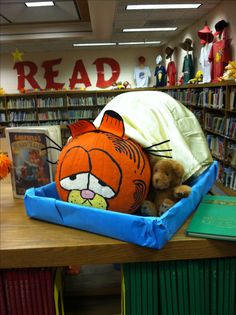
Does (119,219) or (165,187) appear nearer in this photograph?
(119,219)

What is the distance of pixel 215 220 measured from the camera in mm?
766

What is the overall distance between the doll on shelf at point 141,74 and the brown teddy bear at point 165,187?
852 cm

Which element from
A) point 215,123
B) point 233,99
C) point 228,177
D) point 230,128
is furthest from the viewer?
point 215,123

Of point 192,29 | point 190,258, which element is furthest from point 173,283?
point 192,29

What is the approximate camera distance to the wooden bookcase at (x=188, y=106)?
4.14m

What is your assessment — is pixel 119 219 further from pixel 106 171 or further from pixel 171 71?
pixel 171 71

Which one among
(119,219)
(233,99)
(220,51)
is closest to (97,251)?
(119,219)

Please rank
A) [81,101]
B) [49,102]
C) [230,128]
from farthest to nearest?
[81,101] → [49,102] → [230,128]

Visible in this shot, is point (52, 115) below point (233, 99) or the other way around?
below

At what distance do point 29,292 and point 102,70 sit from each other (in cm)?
881

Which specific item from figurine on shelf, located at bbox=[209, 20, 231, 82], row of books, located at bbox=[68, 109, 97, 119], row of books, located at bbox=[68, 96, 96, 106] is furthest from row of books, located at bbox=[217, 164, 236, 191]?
row of books, located at bbox=[68, 96, 96, 106]

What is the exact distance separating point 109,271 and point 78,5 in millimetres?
5210

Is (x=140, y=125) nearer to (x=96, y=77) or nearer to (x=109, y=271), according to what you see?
(x=109, y=271)

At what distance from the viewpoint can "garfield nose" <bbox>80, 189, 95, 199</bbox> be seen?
2.43 ft
